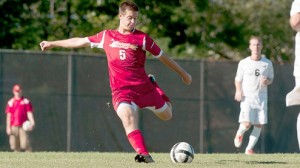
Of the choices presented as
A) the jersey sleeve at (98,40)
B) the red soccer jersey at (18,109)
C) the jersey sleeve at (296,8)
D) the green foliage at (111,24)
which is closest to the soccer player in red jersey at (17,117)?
the red soccer jersey at (18,109)


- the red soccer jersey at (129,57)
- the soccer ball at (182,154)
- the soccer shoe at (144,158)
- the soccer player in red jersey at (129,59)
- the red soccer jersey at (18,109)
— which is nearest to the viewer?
the soccer shoe at (144,158)

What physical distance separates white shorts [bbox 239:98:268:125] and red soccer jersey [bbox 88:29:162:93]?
16.6 ft

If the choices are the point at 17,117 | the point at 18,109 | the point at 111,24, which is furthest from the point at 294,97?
the point at 111,24

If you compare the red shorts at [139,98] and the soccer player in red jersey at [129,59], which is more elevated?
the soccer player in red jersey at [129,59]

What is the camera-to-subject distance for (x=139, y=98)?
1159 centimetres

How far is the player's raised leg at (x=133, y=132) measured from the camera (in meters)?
11.1

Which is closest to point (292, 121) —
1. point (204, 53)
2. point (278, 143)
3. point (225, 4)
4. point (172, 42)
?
point (278, 143)

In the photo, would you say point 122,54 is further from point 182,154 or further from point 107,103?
point 107,103

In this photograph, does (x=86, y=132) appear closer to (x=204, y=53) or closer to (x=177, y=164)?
(x=177, y=164)

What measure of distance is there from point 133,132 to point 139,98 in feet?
1.82

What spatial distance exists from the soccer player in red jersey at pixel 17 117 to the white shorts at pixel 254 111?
541 centimetres

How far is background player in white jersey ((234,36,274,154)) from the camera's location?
53.9ft

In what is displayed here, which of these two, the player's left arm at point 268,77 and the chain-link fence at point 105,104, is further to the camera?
the chain-link fence at point 105,104

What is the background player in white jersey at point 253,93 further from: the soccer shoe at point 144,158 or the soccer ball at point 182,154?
the soccer shoe at point 144,158
